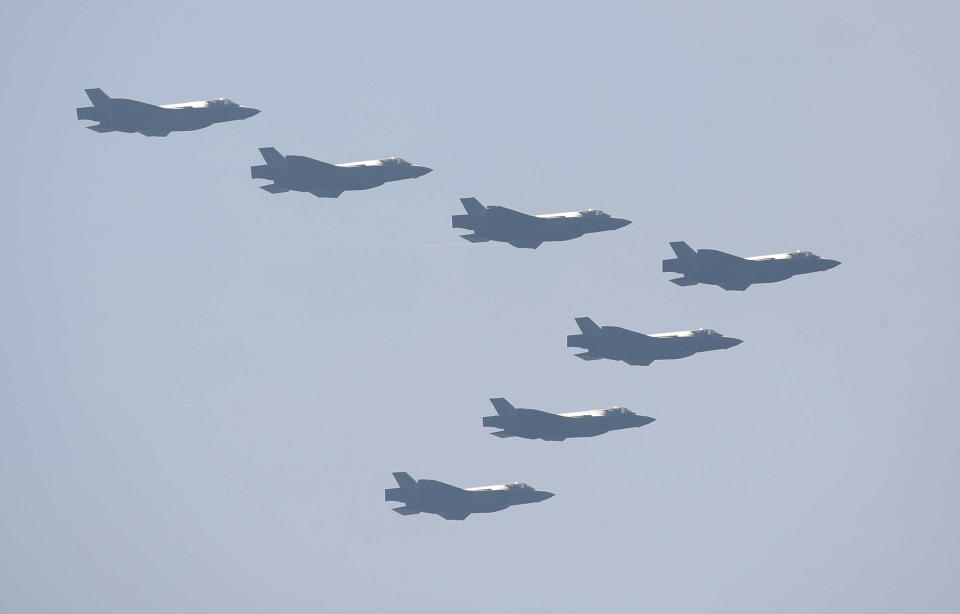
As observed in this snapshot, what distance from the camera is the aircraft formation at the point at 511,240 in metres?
154

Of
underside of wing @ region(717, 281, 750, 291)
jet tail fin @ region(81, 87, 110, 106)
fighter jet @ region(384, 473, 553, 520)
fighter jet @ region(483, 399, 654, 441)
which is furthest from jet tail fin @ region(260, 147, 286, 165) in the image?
underside of wing @ region(717, 281, 750, 291)

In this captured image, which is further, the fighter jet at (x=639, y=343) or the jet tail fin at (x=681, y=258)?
the fighter jet at (x=639, y=343)

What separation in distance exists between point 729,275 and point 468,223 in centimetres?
2370

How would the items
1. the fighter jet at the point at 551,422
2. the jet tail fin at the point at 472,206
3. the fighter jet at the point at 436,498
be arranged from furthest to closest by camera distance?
the fighter jet at the point at 436,498
the fighter jet at the point at 551,422
the jet tail fin at the point at 472,206

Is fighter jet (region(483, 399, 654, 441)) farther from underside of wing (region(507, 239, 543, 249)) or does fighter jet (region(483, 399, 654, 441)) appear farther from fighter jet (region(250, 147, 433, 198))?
fighter jet (region(250, 147, 433, 198))

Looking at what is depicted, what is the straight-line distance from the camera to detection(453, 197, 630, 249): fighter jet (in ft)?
504

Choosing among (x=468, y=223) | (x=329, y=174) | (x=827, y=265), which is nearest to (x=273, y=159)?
(x=329, y=174)

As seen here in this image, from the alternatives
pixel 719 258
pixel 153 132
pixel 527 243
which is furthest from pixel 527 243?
pixel 153 132

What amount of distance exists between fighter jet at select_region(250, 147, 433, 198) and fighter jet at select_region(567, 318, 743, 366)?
20964mm

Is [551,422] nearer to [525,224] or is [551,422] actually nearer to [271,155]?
[525,224]

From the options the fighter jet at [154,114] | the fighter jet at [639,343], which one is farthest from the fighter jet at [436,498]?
the fighter jet at [154,114]

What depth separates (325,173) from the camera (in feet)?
511

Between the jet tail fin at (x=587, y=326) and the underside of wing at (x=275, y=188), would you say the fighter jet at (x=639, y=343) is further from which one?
the underside of wing at (x=275, y=188)

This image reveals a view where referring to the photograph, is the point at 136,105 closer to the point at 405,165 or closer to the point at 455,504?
the point at 405,165
